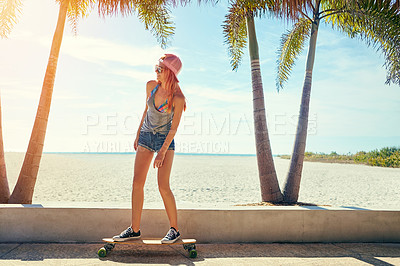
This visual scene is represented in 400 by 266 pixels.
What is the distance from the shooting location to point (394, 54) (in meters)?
8.63

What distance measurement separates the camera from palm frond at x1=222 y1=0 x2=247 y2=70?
328 inches

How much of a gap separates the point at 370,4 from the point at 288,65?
3.02 m

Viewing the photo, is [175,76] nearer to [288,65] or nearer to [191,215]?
[191,215]

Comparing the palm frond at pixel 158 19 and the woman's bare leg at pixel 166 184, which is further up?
the palm frond at pixel 158 19

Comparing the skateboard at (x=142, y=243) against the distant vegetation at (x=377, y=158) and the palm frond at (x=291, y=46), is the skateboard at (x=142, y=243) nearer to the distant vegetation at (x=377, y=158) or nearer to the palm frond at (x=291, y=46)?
the palm frond at (x=291, y=46)

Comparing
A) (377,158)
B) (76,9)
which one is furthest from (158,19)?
(377,158)

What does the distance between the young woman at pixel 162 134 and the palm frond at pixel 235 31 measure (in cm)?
467

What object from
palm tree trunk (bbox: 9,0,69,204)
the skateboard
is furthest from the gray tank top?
palm tree trunk (bbox: 9,0,69,204)

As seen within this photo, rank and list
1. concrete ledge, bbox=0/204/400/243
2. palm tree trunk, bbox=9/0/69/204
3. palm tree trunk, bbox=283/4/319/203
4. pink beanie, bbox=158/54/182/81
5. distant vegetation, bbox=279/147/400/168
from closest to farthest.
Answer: pink beanie, bbox=158/54/182/81
concrete ledge, bbox=0/204/400/243
palm tree trunk, bbox=9/0/69/204
palm tree trunk, bbox=283/4/319/203
distant vegetation, bbox=279/147/400/168

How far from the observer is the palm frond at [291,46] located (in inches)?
403

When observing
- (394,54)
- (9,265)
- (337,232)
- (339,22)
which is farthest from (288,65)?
(9,265)

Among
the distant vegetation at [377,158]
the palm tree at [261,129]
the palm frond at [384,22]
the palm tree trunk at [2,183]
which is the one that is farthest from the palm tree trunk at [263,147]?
the distant vegetation at [377,158]

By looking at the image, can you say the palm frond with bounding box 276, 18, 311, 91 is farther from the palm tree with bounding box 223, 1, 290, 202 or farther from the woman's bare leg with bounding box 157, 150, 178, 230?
the woman's bare leg with bounding box 157, 150, 178, 230

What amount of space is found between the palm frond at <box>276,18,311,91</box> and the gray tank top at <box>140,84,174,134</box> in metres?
7.26
